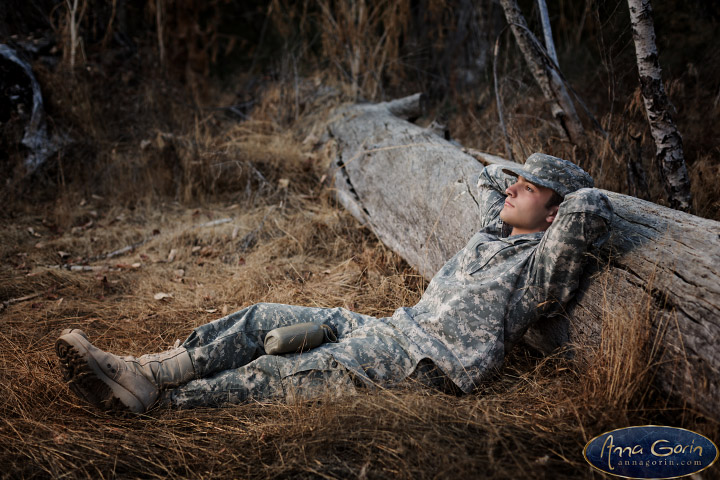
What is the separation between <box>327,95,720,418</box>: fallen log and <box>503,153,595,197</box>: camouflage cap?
0.87ft

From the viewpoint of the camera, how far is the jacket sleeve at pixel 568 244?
2.13m

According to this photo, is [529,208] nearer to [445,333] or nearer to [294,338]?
[445,333]

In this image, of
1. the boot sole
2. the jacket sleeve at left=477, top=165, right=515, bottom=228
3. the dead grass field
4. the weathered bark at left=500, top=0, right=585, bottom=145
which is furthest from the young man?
the weathered bark at left=500, top=0, right=585, bottom=145

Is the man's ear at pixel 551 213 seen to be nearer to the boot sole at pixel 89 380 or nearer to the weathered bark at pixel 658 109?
the weathered bark at pixel 658 109

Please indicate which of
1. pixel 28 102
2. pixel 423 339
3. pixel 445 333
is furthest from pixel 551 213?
pixel 28 102

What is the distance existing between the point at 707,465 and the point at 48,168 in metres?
6.47

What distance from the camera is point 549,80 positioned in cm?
419

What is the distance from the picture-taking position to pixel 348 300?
142 inches

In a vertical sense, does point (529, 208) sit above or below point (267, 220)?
above

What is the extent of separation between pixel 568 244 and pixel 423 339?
820 millimetres

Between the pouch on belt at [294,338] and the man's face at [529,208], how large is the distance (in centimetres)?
117

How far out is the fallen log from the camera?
1.89 meters

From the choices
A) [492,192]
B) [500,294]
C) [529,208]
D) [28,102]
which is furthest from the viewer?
[28,102]

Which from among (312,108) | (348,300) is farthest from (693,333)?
(312,108)
